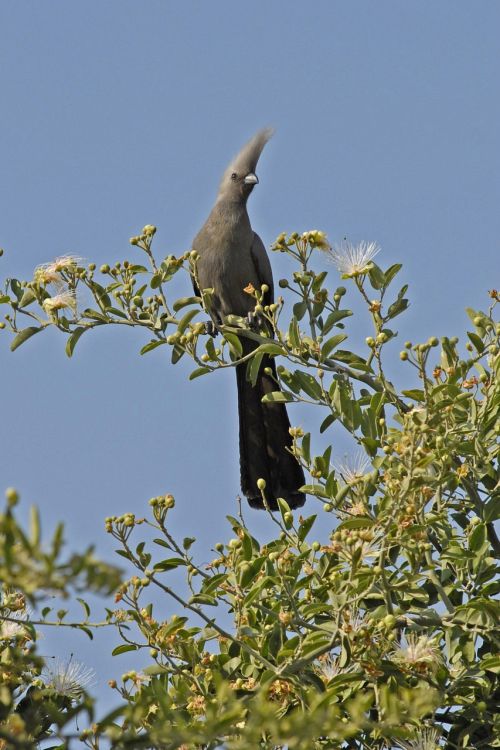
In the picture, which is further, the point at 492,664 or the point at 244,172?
the point at 244,172

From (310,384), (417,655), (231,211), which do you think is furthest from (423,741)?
(231,211)

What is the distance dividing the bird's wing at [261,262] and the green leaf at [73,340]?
8.41 feet

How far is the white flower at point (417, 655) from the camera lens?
130 inches

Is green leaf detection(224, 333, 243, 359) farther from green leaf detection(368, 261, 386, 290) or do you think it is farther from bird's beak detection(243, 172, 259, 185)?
bird's beak detection(243, 172, 259, 185)

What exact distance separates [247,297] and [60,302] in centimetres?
264

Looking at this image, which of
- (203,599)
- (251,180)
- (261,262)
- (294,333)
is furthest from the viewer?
(251,180)

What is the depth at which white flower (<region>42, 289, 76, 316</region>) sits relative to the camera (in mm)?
4090

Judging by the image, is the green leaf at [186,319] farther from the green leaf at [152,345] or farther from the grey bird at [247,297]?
the grey bird at [247,297]

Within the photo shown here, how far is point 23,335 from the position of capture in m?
4.17

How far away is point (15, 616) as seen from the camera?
375 centimetres

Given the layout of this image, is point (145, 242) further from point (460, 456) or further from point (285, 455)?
point (285, 455)

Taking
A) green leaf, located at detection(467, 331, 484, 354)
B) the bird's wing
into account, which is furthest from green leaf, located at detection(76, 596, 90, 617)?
the bird's wing

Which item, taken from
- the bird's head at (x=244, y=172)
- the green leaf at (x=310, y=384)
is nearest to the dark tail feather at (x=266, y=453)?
the bird's head at (x=244, y=172)

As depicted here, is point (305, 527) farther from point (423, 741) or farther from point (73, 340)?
point (73, 340)
